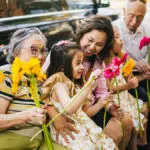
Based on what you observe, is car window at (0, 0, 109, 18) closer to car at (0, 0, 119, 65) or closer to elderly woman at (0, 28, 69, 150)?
car at (0, 0, 119, 65)

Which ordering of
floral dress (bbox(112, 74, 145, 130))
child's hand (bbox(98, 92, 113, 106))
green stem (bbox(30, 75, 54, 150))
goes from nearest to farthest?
green stem (bbox(30, 75, 54, 150)) < child's hand (bbox(98, 92, 113, 106)) < floral dress (bbox(112, 74, 145, 130))

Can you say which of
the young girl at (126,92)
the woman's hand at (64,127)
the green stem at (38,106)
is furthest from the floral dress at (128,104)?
the green stem at (38,106)

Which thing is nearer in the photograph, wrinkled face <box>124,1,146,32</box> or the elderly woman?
the elderly woman

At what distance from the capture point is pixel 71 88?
204 centimetres

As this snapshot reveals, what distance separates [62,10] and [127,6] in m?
0.56

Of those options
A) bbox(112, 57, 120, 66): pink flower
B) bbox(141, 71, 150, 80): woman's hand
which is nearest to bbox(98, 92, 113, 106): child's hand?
bbox(112, 57, 120, 66): pink flower

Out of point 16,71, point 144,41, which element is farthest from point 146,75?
point 16,71

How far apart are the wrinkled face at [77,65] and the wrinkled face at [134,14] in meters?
0.62

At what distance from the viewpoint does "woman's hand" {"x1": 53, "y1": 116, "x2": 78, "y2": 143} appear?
202 cm

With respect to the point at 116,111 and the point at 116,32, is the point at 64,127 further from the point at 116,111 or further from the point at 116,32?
the point at 116,32

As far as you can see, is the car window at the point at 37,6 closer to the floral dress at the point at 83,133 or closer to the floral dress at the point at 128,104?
the floral dress at the point at 83,133

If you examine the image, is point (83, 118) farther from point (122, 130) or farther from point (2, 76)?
point (2, 76)

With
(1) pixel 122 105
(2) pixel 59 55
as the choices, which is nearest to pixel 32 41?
(2) pixel 59 55

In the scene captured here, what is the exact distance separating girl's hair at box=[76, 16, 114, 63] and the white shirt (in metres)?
0.26
